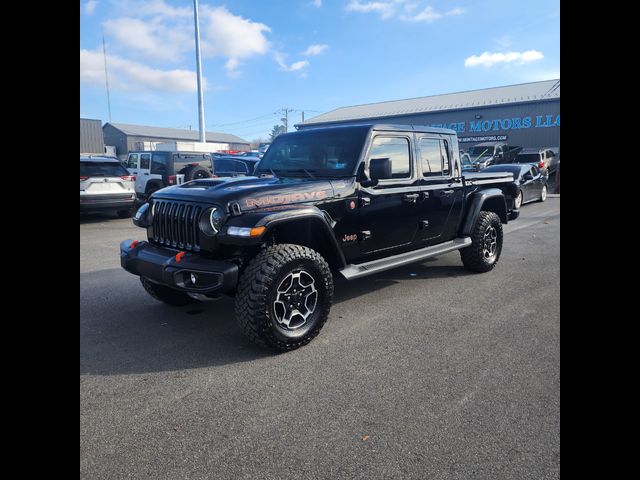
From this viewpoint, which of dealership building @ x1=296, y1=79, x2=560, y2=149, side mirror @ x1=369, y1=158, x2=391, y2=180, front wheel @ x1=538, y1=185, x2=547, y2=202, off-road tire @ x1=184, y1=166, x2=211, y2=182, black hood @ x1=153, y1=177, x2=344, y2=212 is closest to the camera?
black hood @ x1=153, y1=177, x2=344, y2=212

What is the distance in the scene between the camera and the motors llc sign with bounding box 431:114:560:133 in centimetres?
3062

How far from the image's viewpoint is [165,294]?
4.83m

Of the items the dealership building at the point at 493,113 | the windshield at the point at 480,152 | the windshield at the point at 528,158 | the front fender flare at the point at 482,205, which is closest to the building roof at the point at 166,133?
the dealership building at the point at 493,113

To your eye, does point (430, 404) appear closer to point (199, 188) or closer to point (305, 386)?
point (305, 386)

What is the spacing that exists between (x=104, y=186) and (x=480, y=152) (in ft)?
53.4

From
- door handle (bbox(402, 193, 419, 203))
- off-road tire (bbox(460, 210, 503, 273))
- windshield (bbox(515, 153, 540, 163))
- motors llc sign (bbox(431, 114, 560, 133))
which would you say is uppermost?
motors llc sign (bbox(431, 114, 560, 133))

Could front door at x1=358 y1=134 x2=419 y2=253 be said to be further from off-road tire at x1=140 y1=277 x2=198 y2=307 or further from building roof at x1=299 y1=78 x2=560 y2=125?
building roof at x1=299 y1=78 x2=560 y2=125

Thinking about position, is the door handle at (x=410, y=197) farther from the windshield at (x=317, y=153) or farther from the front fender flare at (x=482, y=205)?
the front fender flare at (x=482, y=205)

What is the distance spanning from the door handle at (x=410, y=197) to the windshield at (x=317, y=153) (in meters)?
0.76

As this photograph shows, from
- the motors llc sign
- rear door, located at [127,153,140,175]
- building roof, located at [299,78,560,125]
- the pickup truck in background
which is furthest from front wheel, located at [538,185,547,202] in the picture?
building roof, located at [299,78,560,125]

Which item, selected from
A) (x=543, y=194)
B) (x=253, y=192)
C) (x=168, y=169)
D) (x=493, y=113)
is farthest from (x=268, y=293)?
(x=493, y=113)

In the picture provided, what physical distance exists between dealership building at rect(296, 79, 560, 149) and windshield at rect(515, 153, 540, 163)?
41.7ft
